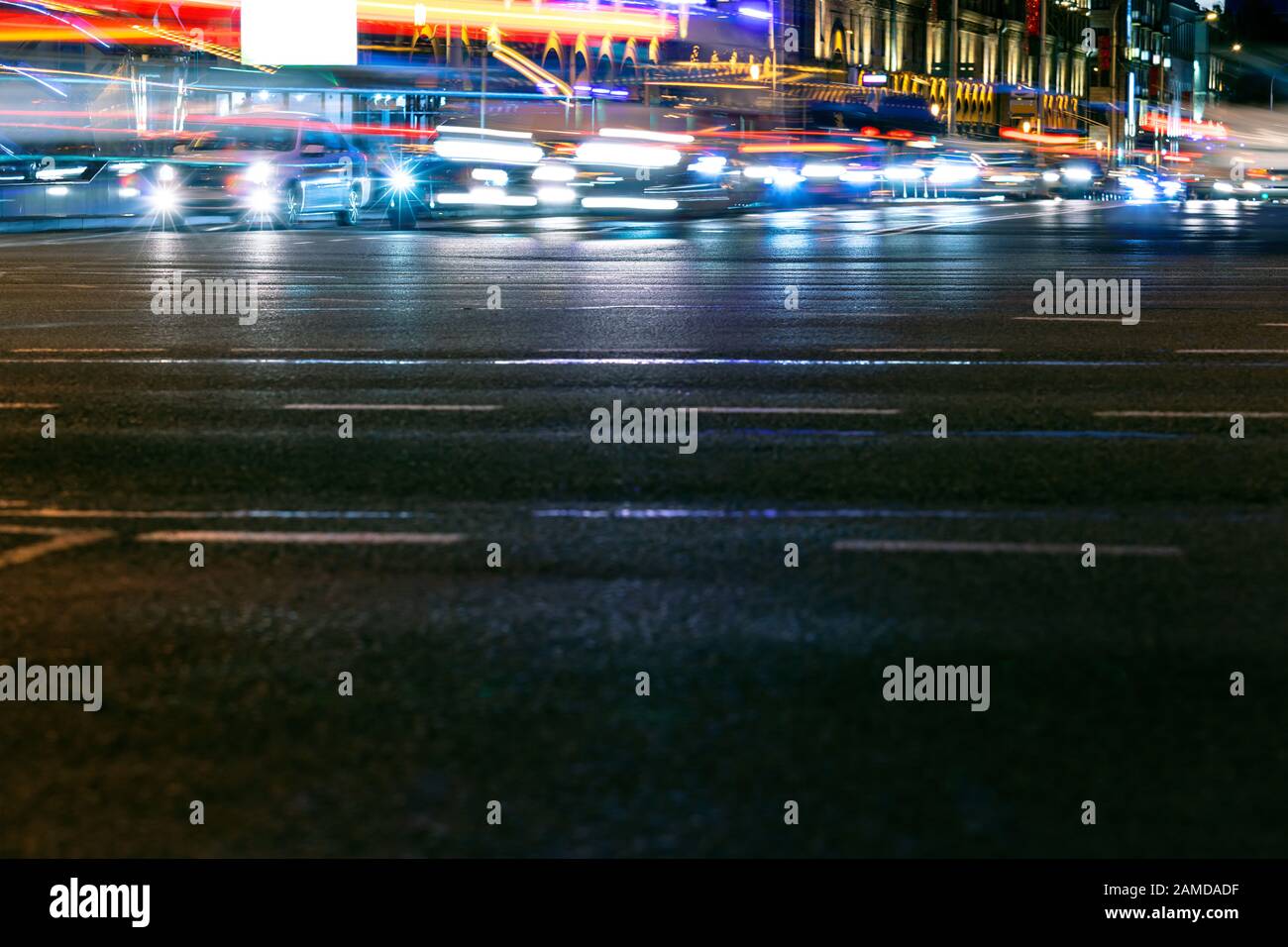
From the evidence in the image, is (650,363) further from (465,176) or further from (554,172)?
(554,172)

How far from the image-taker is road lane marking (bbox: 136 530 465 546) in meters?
6.96

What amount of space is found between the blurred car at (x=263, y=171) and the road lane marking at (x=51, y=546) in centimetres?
3049

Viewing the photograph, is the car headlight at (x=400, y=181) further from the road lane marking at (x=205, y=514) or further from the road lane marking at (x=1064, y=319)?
the road lane marking at (x=205, y=514)

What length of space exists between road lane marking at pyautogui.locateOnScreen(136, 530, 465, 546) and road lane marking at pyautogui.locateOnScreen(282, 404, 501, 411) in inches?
135

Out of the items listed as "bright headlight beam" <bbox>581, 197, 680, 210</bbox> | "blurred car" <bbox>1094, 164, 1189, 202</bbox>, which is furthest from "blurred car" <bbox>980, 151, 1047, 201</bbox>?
"bright headlight beam" <bbox>581, 197, 680, 210</bbox>

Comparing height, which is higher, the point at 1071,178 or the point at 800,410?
the point at 1071,178

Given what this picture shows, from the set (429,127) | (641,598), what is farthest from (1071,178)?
(641,598)

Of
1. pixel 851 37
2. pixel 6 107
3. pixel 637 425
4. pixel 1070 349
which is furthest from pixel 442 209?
pixel 851 37

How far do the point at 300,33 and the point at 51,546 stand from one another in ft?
144

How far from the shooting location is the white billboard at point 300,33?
48594 millimetres

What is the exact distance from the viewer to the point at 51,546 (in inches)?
271

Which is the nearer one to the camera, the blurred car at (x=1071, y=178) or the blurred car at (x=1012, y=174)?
the blurred car at (x=1012, y=174)

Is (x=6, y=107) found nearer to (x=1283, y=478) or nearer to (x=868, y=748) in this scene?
(x=1283, y=478)

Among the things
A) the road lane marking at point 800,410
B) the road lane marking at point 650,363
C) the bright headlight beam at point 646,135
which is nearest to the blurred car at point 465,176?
the bright headlight beam at point 646,135
